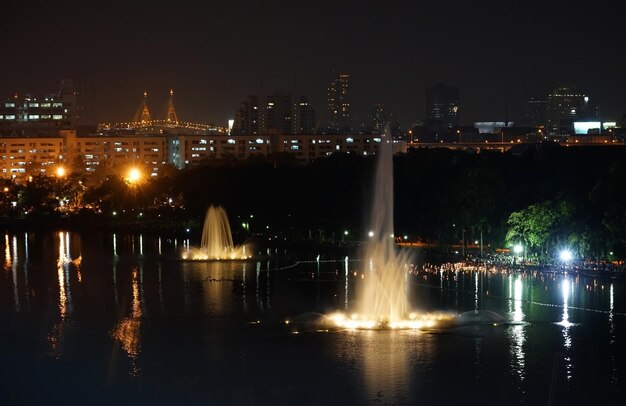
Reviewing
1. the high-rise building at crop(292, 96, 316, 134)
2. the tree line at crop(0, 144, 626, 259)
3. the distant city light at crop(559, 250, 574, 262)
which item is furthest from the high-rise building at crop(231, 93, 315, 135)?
the distant city light at crop(559, 250, 574, 262)

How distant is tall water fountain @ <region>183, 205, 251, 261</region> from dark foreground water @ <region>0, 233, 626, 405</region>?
8.53m

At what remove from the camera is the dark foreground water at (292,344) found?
74.2 feet

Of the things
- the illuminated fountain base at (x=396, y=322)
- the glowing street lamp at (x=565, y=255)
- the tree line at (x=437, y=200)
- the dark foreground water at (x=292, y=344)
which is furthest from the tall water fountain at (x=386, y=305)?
the tree line at (x=437, y=200)

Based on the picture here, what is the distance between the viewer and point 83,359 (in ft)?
83.7

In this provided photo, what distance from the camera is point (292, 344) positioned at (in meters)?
27.0

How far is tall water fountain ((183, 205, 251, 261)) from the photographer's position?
50781mm

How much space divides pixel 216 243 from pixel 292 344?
27890mm

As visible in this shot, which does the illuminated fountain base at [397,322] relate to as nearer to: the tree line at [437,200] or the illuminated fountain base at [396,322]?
the illuminated fountain base at [396,322]

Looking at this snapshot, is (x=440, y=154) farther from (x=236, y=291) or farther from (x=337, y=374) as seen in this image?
(x=337, y=374)

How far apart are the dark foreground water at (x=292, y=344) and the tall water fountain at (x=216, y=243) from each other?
8.53m

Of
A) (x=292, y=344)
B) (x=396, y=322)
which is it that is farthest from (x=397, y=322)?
(x=292, y=344)

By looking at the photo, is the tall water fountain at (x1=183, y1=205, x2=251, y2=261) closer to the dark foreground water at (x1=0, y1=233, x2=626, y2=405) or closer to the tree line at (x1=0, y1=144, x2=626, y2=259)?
the tree line at (x1=0, y1=144, x2=626, y2=259)

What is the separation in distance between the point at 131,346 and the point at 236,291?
10.4 metres

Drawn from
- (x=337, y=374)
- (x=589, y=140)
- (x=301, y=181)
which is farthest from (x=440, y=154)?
(x=589, y=140)
